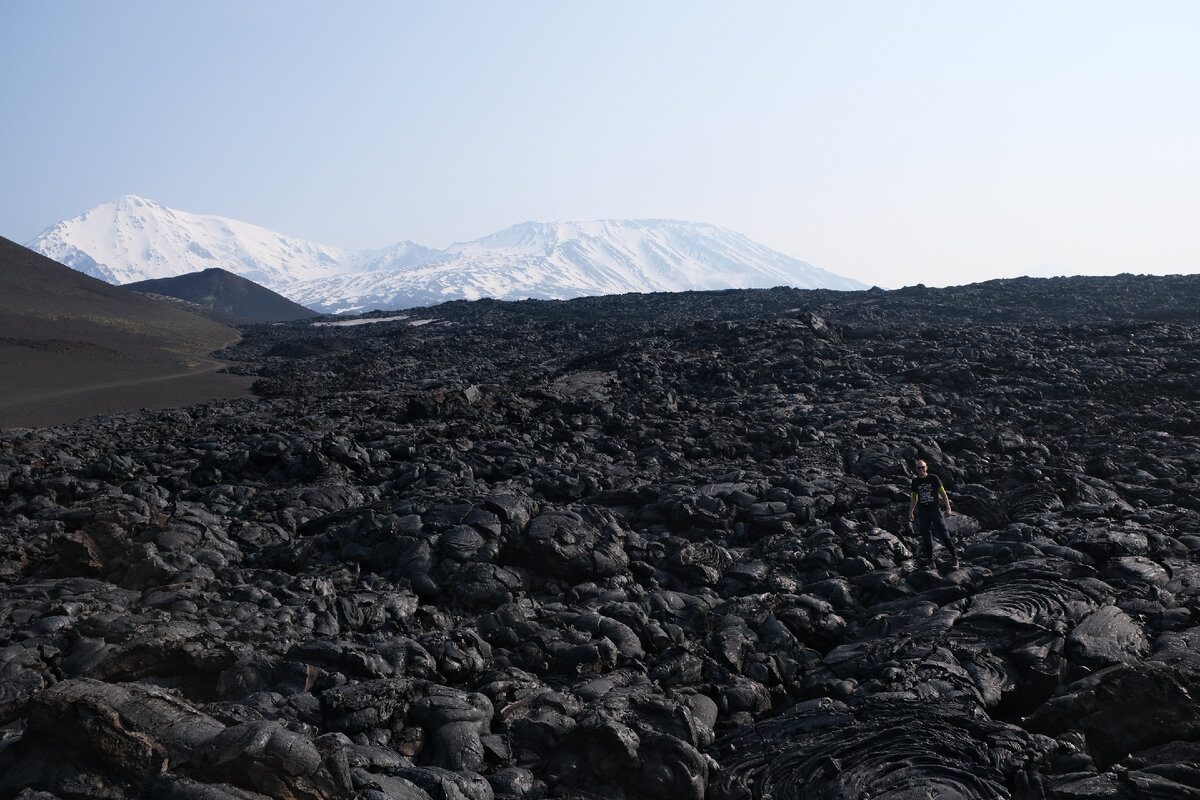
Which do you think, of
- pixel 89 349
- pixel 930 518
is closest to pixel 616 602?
pixel 930 518

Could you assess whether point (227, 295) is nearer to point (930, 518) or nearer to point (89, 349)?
point (89, 349)

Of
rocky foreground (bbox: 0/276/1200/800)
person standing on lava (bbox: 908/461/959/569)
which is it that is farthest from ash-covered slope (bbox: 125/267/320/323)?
person standing on lava (bbox: 908/461/959/569)

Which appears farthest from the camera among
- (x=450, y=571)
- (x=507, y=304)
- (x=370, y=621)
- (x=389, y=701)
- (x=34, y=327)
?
(x=507, y=304)

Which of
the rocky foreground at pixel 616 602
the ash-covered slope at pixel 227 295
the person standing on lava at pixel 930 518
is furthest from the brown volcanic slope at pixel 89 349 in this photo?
the ash-covered slope at pixel 227 295

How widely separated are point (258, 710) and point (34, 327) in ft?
207

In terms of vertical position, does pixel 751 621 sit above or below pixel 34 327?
below

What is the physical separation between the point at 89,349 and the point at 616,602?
166 ft

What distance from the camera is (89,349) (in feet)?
164

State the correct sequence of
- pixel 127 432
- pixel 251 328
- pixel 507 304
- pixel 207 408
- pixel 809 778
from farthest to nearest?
pixel 251 328, pixel 507 304, pixel 207 408, pixel 127 432, pixel 809 778

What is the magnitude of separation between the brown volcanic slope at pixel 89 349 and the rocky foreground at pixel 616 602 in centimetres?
1294

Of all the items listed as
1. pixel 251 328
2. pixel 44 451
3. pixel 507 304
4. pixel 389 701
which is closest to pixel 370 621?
pixel 389 701

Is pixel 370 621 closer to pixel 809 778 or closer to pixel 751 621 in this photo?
pixel 751 621

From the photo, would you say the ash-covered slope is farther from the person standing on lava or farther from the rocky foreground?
the person standing on lava

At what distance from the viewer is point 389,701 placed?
7852mm
